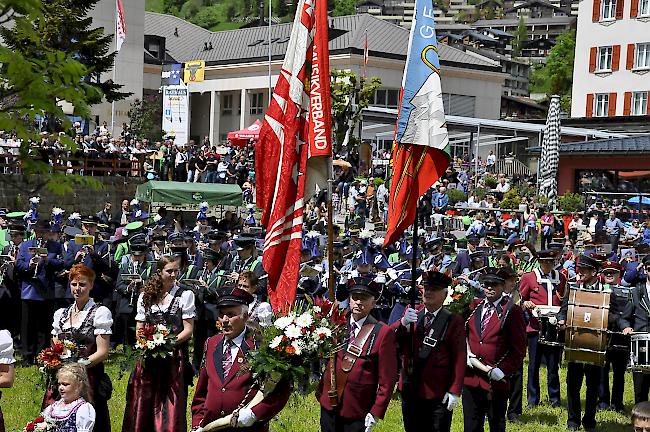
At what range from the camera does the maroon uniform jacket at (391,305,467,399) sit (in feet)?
27.6

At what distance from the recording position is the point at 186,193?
32281mm

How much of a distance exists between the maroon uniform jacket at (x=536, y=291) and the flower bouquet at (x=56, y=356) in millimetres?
6693

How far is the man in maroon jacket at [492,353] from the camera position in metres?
9.49

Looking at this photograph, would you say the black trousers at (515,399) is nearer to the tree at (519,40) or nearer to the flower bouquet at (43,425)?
the flower bouquet at (43,425)

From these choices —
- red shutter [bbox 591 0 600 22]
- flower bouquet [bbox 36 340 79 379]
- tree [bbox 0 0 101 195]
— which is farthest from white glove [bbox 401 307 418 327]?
red shutter [bbox 591 0 600 22]

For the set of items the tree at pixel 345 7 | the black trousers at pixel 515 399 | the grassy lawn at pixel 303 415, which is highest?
the tree at pixel 345 7

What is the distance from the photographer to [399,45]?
65.9 meters

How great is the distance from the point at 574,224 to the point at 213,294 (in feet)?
68.7

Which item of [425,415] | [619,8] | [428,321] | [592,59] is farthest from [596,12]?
[425,415]

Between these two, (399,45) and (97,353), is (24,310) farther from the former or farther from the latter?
(399,45)

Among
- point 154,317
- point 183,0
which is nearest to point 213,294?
point 154,317

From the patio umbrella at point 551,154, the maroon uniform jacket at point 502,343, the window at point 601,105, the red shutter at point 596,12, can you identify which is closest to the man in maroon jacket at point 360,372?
the maroon uniform jacket at point 502,343

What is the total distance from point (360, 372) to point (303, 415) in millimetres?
3938

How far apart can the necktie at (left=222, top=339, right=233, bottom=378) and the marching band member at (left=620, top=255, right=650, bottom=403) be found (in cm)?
517
